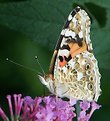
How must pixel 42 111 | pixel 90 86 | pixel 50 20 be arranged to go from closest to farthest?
pixel 42 111
pixel 50 20
pixel 90 86

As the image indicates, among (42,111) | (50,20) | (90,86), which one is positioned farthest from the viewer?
(90,86)

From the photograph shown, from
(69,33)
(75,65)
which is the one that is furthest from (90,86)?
(69,33)

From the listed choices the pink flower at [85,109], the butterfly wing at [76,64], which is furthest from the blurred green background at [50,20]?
the pink flower at [85,109]

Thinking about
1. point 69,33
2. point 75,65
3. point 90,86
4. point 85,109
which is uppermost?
point 69,33

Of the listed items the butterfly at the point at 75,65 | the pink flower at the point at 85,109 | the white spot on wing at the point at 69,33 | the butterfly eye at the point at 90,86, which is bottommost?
the pink flower at the point at 85,109

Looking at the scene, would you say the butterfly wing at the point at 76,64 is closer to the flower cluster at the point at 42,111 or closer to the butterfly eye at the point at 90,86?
the butterfly eye at the point at 90,86

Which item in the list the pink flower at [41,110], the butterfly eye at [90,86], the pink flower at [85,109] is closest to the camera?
the pink flower at [41,110]

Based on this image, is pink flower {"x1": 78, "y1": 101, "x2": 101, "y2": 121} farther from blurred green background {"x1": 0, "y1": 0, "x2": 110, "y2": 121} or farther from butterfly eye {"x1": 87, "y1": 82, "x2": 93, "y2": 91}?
blurred green background {"x1": 0, "y1": 0, "x2": 110, "y2": 121}

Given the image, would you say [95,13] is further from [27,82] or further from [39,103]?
[27,82]

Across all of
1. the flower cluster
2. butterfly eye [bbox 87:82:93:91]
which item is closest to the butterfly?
butterfly eye [bbox 87:82:93:91]

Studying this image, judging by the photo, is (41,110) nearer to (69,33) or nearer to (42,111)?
(42,111)
